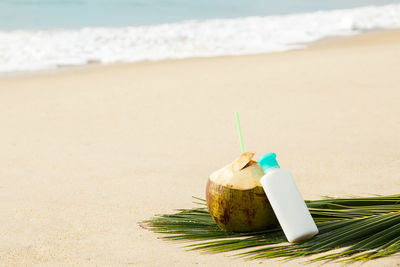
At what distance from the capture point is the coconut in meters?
1.89

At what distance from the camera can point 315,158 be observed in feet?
10.6

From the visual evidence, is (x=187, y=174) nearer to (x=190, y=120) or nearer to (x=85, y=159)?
(x=85, y=159)

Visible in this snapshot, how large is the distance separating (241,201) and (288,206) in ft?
0.53

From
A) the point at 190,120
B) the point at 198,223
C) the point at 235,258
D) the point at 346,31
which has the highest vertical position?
the point at 346,31

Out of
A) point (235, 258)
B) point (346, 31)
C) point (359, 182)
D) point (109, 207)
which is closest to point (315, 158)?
point (359, 182)

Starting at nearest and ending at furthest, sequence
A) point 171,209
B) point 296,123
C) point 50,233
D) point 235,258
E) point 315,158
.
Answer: point 235,258
point 50,233
point 171,209
point 315,158
point 296,123

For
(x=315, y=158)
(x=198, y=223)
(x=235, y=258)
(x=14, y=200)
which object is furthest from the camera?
(x=315, y=158)

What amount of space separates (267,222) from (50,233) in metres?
0.83

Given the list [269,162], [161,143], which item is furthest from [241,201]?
[161,143]

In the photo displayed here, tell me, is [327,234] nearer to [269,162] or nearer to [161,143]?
[269,162]

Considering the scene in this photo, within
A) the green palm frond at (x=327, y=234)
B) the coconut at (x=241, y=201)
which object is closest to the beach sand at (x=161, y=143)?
the green palm frond at (x=327, y=234)

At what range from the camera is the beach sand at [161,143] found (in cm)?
215

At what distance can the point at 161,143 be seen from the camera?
3830mm

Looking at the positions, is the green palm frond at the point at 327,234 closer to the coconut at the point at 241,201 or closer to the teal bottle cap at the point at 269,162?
the coconut at the point at 241,201
